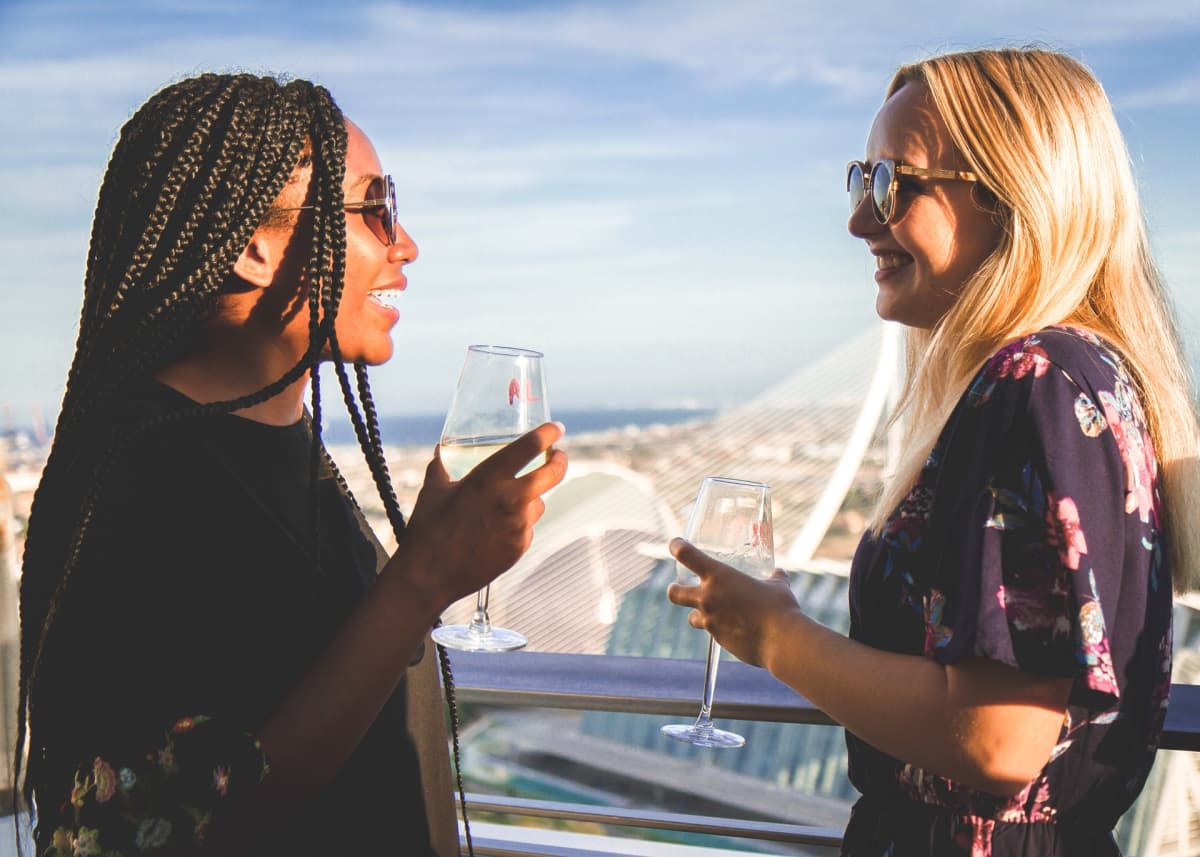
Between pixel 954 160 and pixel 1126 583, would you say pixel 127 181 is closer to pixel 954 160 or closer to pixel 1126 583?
pixel 954 160

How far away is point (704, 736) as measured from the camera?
1640 millimetres

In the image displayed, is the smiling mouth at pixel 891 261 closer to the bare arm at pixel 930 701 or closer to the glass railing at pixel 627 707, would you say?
the bare arm at pixel 930 701

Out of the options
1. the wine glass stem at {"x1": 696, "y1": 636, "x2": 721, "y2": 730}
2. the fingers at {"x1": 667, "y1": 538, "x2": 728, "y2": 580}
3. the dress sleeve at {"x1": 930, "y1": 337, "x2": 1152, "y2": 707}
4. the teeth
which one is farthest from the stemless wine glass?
the dress sleeve at {"x1": 930, "y1": 337, "x2": 1152, "y2": 707}

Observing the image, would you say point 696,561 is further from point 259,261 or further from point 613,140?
point 613,140

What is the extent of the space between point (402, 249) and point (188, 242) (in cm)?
27

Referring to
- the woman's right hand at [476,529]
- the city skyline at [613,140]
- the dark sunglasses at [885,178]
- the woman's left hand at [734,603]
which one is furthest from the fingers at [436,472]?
the city skyline at [613,140]

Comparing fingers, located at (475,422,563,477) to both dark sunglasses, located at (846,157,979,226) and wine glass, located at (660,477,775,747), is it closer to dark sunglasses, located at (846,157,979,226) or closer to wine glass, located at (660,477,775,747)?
wine glass, located at (660,477,775,747)

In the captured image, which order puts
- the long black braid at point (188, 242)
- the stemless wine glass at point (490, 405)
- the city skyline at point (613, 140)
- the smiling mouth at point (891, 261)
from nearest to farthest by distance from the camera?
the long black braid at point (188, 242) → the stemless wine glass at point (490, 405) → the smiling mouth at point (891, 261) → the city skyline at point (613, 140)

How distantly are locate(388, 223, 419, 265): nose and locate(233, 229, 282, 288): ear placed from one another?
0.47 ft

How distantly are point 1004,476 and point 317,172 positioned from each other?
89 cm

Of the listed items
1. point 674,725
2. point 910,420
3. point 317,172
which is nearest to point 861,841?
point 674,725

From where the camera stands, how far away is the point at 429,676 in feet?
4.83

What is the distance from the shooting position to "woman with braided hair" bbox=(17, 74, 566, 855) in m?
1.05

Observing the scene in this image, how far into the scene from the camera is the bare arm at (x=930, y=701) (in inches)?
43.8
